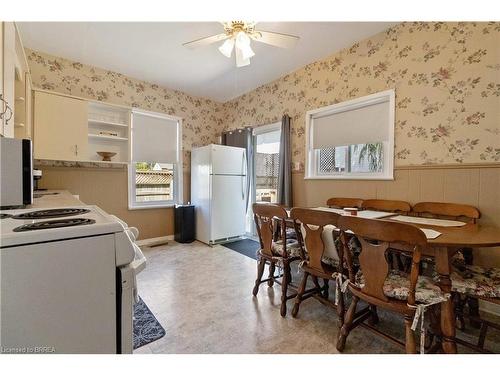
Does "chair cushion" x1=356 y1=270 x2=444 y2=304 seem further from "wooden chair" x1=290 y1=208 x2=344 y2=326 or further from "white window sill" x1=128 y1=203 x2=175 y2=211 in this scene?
"white window sill" x1=128 y1=203 x2=175 y2=211

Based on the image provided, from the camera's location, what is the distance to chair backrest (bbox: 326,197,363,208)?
277cm

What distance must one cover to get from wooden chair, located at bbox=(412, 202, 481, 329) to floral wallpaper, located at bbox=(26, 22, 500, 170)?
412 millimetres

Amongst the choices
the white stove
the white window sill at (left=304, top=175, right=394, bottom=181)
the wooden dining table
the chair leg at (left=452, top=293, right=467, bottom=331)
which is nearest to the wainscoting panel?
the white window sill at (left=304, top=175, right=394, bottom=181)

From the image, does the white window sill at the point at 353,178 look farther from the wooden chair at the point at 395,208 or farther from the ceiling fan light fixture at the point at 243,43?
the ceiling fan light fixture at the point at 243,43

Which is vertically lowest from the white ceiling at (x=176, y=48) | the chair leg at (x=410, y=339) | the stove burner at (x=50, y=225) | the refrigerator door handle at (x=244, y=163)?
the chair leg at (x=410, y=339)

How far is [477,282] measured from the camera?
148cm

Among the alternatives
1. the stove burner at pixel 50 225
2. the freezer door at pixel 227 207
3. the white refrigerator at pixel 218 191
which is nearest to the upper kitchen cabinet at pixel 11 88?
the stove burner at pixel 50 225

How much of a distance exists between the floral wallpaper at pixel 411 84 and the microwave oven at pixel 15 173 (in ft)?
7.88

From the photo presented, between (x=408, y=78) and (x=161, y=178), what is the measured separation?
379 centimetres

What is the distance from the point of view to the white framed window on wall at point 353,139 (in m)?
2.64

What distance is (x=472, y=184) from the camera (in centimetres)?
208

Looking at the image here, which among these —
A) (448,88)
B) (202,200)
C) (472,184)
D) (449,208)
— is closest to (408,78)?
(448,88)

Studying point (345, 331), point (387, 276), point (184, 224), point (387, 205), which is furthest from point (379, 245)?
point (184, 224)

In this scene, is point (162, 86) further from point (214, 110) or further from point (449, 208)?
point (449, 208)
